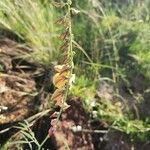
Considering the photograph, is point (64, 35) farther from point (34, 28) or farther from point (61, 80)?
point (34, 28)

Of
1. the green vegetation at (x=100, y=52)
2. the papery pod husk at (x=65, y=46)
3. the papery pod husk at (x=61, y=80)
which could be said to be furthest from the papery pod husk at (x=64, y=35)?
the green vegetation at (x=100, y=52)

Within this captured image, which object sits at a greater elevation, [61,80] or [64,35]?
[64,35]

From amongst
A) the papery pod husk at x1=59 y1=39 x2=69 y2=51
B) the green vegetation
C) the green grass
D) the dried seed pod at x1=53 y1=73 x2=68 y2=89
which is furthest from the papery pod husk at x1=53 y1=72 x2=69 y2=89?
the green grass

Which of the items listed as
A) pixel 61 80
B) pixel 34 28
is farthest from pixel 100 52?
pixel 61 80

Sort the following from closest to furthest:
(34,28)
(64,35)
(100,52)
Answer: (64,35) → (34,28) → (100,52)

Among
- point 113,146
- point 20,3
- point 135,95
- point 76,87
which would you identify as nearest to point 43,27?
point 20,3

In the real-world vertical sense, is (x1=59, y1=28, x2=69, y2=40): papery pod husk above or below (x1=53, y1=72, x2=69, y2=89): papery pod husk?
above

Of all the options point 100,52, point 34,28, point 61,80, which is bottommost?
point 61,80

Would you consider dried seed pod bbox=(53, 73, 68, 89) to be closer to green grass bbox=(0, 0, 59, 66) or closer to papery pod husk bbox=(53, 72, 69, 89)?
papery pod husk bbox=(53, 72, 69, 89)
